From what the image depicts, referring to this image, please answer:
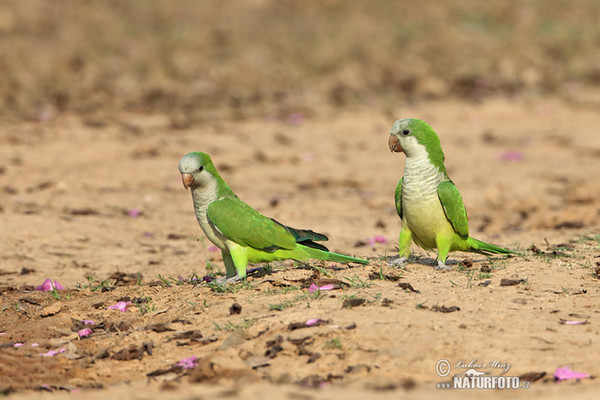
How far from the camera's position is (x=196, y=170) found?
583 cm

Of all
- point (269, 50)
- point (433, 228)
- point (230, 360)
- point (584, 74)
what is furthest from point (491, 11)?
point (230, 360)

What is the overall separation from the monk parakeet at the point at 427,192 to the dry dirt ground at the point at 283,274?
1.09 feet

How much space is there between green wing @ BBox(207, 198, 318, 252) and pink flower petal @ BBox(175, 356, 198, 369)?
116 centimetres

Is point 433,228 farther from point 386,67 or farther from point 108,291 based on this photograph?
point 386,67

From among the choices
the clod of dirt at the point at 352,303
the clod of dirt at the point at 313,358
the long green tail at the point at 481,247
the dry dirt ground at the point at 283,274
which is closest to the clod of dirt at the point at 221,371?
the dry dirt ground at the point at 283,274

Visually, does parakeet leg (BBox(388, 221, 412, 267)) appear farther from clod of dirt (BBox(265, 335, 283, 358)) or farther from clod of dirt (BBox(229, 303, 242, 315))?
clod of dirt (BBox(265, 335, 283, 358))

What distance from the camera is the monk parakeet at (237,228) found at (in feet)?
19.1

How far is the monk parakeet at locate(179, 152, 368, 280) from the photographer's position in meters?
5.84

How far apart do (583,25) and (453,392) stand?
17.8 metres

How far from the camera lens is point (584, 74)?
17.3 metres

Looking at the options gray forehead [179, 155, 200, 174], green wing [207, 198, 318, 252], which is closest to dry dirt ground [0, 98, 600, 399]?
green wing [207, 198, 318, 252]

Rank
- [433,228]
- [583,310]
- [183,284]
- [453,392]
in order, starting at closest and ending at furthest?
[453,392], [583,310], [433,228], [183,284]

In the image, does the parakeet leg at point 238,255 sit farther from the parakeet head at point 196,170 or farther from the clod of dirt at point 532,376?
the clod of dirt at point 532,376

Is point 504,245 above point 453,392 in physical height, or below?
above
